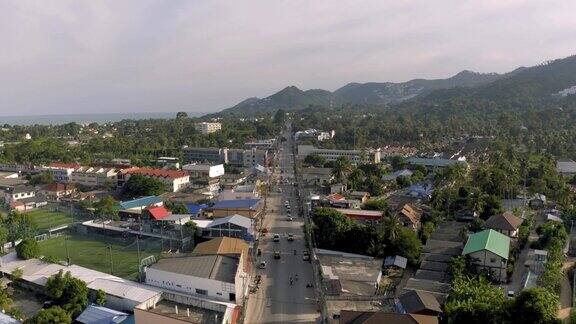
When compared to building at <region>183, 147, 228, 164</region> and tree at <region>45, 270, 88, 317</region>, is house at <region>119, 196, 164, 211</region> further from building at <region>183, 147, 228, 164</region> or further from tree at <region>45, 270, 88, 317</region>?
building at <region>183, 147, 228, 164</region>

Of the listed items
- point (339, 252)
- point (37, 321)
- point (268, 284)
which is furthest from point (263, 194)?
point (37, 321)

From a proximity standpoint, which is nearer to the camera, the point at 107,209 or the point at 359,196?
the point at 107,209

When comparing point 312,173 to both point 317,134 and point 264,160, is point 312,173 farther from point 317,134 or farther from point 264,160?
point 317,134

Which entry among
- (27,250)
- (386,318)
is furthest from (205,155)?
(386,318)

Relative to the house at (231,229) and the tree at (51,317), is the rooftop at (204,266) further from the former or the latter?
the house at (231,229)

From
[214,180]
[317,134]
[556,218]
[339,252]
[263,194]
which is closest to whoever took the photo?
[339,252]

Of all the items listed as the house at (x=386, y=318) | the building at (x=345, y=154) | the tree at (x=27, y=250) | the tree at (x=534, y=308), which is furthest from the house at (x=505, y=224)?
the building at (x=345, y=154)

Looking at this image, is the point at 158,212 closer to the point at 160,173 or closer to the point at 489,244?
the point at 160,173
